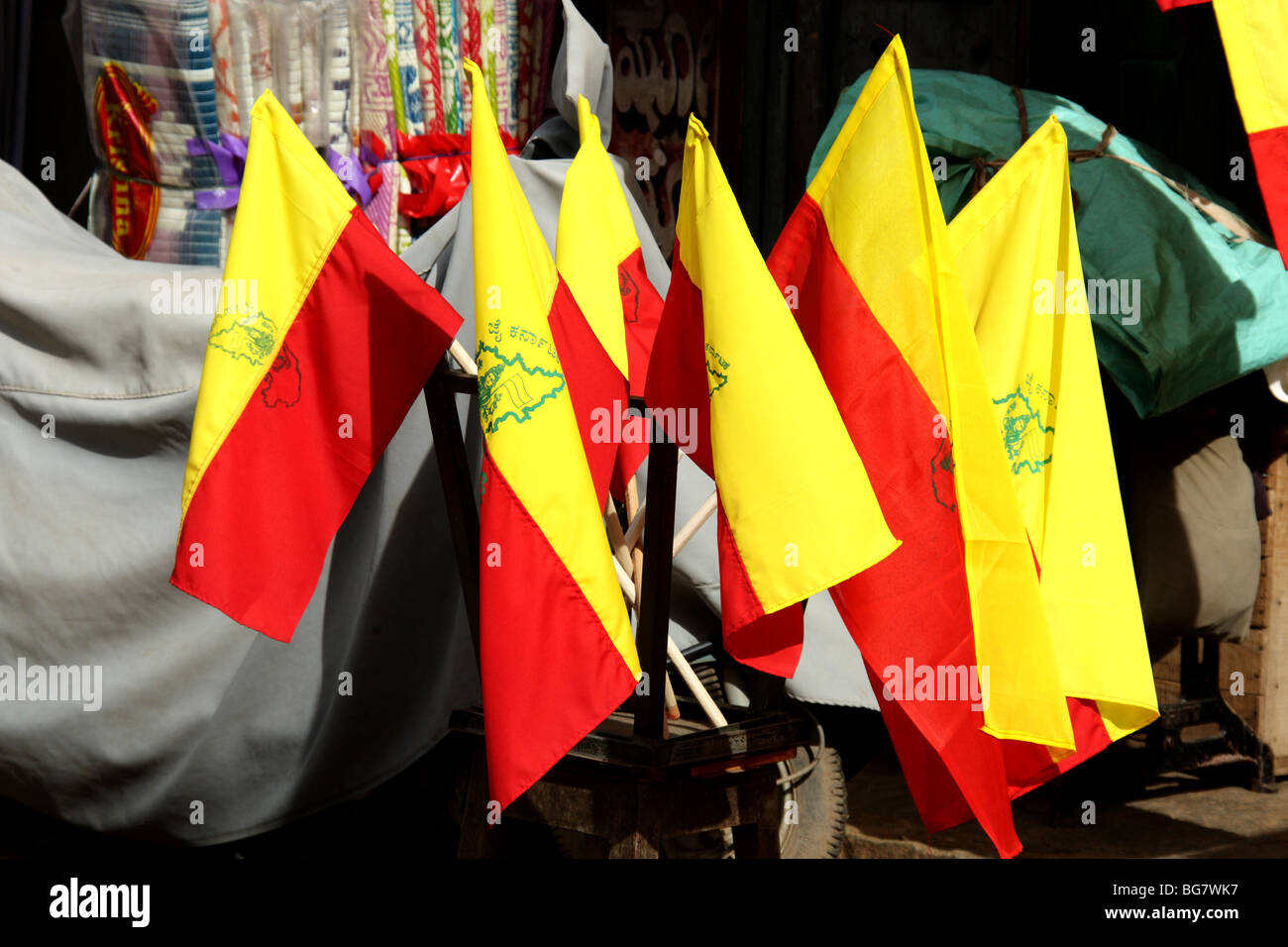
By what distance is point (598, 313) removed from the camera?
2738mm

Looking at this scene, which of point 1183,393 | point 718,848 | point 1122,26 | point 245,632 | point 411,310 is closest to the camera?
point 411,310

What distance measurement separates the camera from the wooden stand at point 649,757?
2355mm

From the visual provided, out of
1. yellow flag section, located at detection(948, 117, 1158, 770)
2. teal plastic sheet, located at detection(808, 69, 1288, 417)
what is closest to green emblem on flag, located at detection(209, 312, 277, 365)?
yellow flag section, located at detection(948, 117, 1158, 770)

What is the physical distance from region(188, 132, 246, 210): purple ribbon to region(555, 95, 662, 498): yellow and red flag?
4.60 feet

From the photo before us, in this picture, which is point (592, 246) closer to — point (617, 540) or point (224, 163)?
point (617, 540)

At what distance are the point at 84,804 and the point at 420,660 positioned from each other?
0.86 metres

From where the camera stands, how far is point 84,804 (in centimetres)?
317

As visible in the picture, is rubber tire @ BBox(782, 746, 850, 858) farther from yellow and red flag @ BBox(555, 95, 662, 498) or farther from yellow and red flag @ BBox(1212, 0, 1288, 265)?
yellow and red flag @ BBox(1212, 0, 1288, 265)

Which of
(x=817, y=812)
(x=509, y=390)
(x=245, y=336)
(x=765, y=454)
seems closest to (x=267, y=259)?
(x=245, y=336)

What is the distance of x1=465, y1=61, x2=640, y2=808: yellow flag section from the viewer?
216cm

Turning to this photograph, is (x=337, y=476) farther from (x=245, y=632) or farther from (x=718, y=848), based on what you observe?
(x=718, y=848)

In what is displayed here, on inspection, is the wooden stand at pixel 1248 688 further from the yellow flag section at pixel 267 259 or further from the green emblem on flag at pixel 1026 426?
the yellow flag section at pixel 267 259

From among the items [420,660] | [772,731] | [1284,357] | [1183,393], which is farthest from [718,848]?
[1284,357]

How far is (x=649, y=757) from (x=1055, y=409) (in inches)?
40.1
